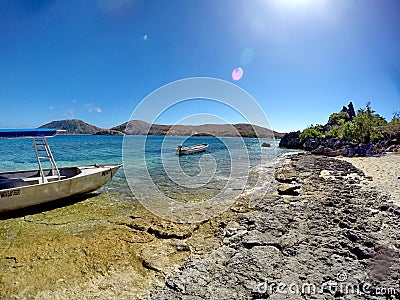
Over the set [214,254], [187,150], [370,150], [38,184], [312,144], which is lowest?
[214,254]

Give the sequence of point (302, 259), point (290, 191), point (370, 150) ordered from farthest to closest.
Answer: point (370, 150) < point (290, 191) < point (302, 259)

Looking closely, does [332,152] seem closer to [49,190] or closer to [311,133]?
[49,190]

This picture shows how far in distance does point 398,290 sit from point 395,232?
2616mm

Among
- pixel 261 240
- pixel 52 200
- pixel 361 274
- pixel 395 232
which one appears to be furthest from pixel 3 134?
pixel 395 232

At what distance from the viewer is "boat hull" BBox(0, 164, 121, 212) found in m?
8.50

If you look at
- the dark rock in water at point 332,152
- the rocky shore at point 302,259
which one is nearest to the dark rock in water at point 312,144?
the dark rock in water at point 332,152

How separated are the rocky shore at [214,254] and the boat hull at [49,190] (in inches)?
23.6

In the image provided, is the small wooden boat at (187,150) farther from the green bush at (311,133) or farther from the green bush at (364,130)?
the green bush at (311,133)

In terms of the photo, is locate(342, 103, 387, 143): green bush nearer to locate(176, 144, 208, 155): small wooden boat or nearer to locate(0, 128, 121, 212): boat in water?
locate(176, 144, 208, 155): small wooden boat

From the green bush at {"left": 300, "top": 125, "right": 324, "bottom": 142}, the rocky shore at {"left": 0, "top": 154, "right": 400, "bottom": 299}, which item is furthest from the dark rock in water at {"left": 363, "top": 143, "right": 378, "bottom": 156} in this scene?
the green bush at {"left": 300, "top": 125, "right": 324, "bottom": 142}

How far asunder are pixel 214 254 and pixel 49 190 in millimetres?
7734

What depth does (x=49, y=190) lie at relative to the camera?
9477mm

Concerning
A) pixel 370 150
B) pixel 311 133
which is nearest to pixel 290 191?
pixel 370 150

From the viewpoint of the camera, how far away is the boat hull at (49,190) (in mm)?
8498
